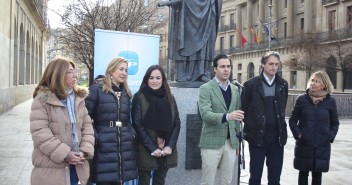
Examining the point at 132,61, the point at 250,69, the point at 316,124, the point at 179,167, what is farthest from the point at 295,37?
the point at 179,167

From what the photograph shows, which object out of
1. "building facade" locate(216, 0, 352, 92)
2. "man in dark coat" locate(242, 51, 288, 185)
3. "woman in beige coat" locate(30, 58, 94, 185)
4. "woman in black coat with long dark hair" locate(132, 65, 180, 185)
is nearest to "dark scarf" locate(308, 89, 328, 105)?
"man in dark coat" locate(242, 51, 288, 185)

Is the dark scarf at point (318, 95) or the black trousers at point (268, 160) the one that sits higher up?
the dark scarf at point (318, 95)

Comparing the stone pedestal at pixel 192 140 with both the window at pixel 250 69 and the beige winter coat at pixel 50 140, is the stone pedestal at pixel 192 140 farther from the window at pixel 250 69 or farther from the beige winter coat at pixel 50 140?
the window at pixel 250 69

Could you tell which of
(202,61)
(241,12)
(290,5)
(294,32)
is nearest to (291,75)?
(294,32)

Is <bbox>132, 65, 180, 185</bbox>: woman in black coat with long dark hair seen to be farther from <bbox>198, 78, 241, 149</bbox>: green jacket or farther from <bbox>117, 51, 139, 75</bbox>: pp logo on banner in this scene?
<bbox>117, 51, 139, 75</bbox>: pp logo on banner

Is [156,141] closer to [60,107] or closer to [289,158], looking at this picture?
[60,107]

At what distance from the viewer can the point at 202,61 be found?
6566 mm

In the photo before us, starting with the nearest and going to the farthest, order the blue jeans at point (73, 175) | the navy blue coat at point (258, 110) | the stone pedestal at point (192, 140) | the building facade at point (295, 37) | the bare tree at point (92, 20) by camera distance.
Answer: the blue jeans at point (73, 175) < the navy blue coat at point (258, 110) < the stone pedestal at point (192, 140) < the bare tree at point (92, 20) < the building facade at point (295, 37)

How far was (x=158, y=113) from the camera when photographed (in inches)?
182

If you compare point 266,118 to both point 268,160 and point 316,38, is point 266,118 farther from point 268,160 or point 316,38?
point 316,38

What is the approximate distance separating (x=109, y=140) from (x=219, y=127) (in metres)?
1.40

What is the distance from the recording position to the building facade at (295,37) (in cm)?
3669

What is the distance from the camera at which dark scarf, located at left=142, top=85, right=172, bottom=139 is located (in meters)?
4.62

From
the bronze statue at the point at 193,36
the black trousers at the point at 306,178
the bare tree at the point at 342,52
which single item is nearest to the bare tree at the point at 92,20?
the bronze statue at the point at 193,36
